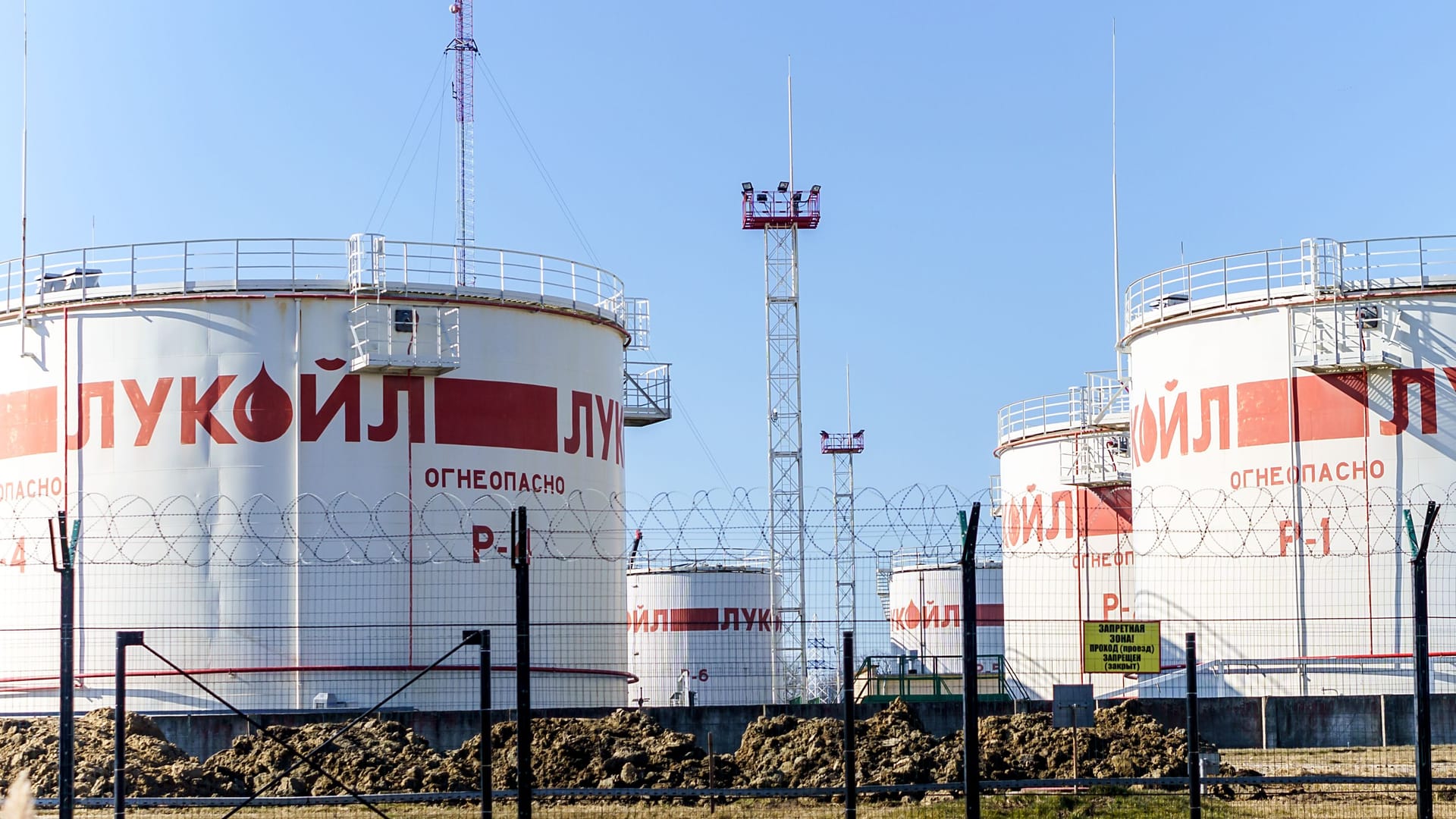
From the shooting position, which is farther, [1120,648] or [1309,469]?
[1309,469]

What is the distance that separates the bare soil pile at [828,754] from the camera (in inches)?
825

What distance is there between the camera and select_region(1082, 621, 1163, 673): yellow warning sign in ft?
55.4

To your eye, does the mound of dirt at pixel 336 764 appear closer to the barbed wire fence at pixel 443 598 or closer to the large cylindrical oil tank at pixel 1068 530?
the barbed wire fence at pixel 443 598

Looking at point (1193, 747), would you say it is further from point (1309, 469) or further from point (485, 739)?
point (1309, 469)

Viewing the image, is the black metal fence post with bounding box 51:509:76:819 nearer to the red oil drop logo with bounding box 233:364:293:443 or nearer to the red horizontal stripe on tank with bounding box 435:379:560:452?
the red oil drop logo with bounding box 233:364:293:443

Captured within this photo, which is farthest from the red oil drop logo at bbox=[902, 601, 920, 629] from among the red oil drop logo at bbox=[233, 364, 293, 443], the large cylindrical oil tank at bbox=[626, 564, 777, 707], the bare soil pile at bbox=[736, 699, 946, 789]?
the bare soil pile at bbox=[736, 699, 946, 789]

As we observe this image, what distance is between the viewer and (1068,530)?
167 ft

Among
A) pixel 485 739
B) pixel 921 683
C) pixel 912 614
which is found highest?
pixel 485 739

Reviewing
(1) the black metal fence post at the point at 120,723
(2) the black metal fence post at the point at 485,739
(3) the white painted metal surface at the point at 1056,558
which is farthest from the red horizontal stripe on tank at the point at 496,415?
(3) the white painted metal surface at the point at 1056,558

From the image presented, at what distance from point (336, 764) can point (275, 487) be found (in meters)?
9.33

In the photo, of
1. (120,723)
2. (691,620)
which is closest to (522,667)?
(120,723)

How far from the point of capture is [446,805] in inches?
802

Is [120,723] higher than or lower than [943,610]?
higher

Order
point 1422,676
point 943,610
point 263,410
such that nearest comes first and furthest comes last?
point 1422,676, point 263,410, point 943,610
